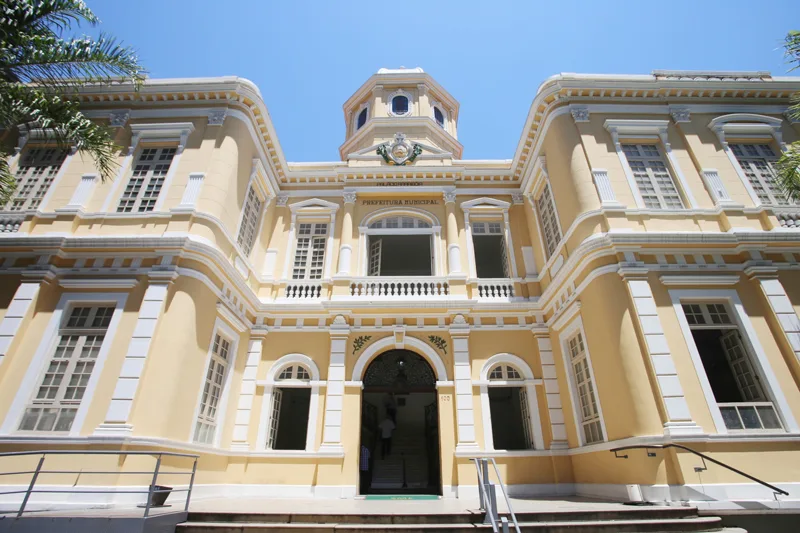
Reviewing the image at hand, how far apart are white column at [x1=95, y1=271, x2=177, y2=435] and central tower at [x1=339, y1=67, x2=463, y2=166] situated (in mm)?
8782

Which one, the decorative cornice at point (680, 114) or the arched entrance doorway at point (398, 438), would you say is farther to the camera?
the arched entrance doorway at point (398, 438)

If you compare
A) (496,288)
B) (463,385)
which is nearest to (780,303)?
(496,288)

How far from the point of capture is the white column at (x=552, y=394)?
9.38 m

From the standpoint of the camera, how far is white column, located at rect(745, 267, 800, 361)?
753 cm

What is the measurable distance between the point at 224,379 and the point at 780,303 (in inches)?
462

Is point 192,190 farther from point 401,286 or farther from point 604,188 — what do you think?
point 604,188

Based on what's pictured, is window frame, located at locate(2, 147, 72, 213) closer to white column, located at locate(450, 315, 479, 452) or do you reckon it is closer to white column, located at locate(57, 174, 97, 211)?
white column, located at locate(57, 174, 97, 211)

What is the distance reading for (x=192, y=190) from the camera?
9047 mm

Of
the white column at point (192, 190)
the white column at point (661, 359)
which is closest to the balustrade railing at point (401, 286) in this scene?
the white column at point (192, 190)

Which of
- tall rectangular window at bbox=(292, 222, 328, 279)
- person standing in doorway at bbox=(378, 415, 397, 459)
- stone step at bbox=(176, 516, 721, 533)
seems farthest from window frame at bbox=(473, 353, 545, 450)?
tall rectangular window at bbox=(292, 222, 328, 279)

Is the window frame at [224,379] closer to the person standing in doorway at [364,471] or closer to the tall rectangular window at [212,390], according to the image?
the tall rectangular window at [212,390]

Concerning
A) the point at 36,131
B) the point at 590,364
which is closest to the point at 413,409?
the point at 590,364

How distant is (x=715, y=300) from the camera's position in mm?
8047

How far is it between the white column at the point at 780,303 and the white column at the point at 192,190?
11686mm
